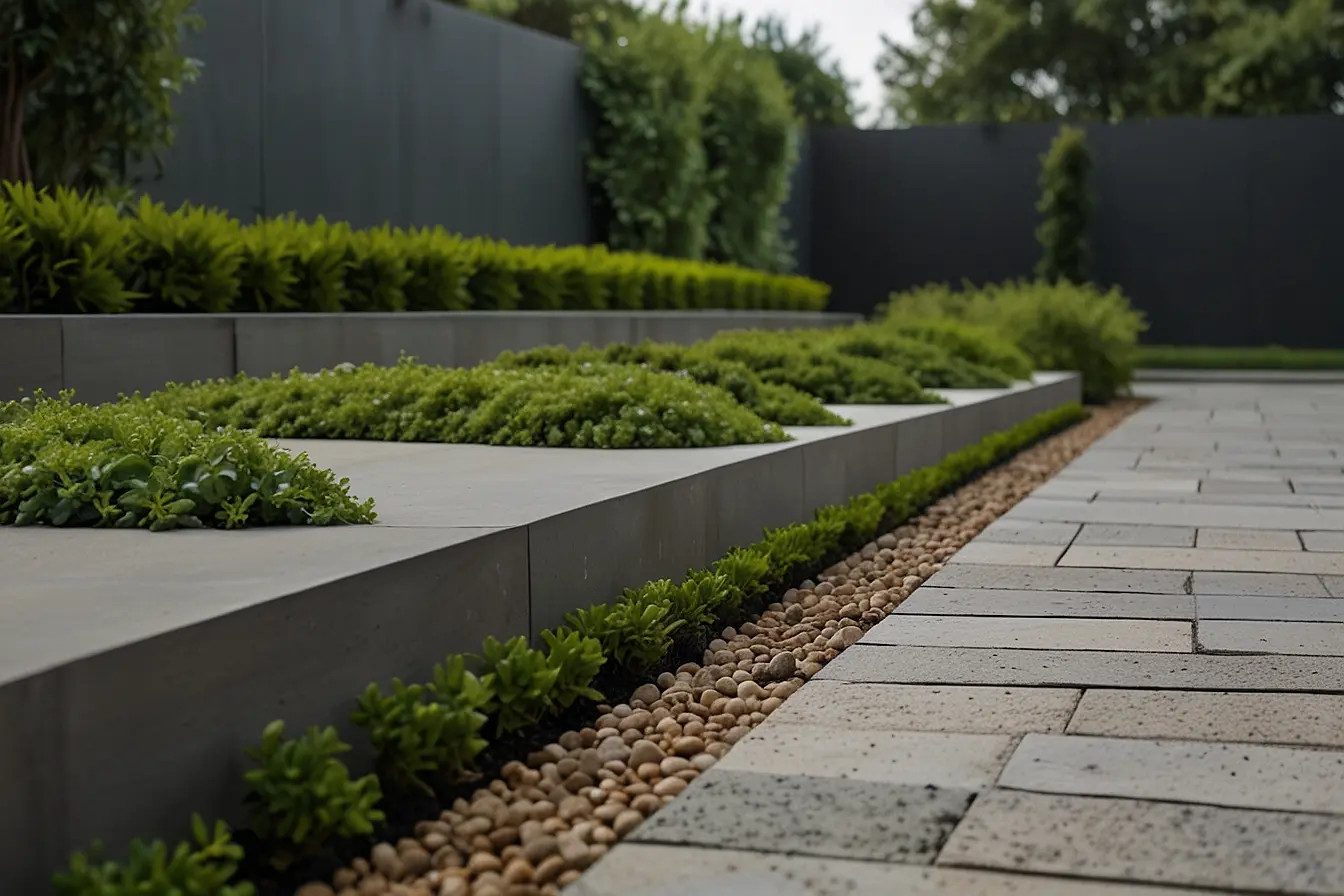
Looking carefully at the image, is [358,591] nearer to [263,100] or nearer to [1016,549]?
[1016,549]

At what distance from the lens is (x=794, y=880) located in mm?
2070

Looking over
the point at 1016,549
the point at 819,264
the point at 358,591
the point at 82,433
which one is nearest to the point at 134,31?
the point at 82,433

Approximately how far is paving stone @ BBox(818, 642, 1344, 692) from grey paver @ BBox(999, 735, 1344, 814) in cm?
46

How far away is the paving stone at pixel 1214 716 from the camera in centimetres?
278

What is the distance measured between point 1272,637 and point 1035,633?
54cm

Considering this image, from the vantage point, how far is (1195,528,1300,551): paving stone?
5.03m

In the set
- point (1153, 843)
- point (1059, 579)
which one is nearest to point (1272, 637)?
point (1059, 579)

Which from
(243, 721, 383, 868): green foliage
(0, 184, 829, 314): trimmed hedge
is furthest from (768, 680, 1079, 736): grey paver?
(0, 184, 829, 314): trimmed hedge

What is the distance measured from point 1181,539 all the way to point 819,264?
16.8m

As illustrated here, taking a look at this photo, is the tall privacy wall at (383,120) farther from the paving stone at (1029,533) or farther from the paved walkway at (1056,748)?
the paved walkway at (1056,748)

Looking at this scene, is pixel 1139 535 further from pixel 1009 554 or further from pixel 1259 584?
pixel 1259 584

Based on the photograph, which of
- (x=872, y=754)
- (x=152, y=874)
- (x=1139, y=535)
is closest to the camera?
(x=152, y=874)

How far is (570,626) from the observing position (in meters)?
3.32

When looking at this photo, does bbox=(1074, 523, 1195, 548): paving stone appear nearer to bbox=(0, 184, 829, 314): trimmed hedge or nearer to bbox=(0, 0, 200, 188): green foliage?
bbox=(0, 184, 829, 314): trimmed hedge
